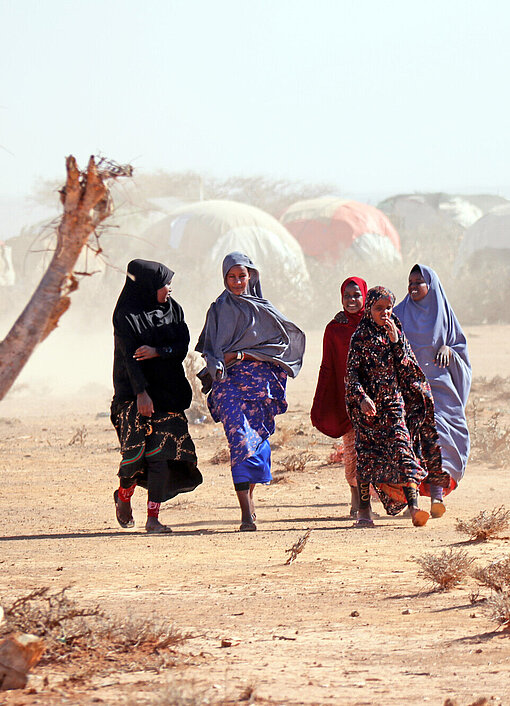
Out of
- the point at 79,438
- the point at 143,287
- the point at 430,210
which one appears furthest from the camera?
the point at 430,210

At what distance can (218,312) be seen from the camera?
23.0ft

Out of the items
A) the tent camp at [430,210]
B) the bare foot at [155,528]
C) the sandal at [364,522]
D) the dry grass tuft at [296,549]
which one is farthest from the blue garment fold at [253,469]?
the tent camp at [430,210]

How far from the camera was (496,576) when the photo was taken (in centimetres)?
471

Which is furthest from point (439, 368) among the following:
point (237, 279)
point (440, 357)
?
point (237, 279)

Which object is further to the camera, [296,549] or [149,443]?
[149,443]

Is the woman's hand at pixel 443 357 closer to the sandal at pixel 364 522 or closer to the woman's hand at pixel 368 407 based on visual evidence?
the woman's hand at pixel 368 407

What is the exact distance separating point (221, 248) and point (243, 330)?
16639 mm

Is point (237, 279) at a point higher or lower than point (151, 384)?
higher

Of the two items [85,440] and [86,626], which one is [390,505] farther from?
[85,440]

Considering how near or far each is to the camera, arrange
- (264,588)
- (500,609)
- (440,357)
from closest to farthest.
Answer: (500,609) → (264,588) → (440,357)

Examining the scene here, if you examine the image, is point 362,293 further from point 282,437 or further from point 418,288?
point 282,437

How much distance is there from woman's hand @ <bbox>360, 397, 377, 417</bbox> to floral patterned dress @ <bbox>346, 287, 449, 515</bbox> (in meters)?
0.07

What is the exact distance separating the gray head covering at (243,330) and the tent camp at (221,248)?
1526cm

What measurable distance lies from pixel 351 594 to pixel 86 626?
61.8 inches
